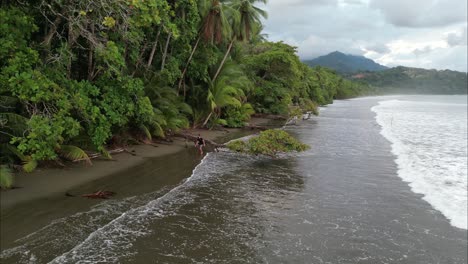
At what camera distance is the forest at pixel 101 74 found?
→ 8453 mm

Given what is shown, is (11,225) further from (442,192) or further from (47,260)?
(442,192)

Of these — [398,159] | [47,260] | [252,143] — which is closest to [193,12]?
[252,143]

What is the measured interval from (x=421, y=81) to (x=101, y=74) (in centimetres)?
18185

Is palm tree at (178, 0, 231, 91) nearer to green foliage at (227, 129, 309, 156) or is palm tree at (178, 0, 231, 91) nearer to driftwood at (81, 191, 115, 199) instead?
green foliage at (227, 129, 309, 156)

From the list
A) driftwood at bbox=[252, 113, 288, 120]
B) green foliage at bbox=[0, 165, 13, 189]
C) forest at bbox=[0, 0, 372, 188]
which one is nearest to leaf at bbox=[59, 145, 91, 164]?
forest at bbox=[0, 0, 372, 188]

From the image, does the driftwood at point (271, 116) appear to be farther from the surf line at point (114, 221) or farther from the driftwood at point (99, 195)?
the driftwood at point (99, 195)

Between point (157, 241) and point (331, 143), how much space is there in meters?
13.6

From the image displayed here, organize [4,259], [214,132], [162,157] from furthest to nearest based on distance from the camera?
[214,132] < [162,157] < [4,259]

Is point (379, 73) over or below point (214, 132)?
over

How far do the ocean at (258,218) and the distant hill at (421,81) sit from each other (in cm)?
16111

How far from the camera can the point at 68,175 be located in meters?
9.65

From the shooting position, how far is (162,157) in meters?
13.2

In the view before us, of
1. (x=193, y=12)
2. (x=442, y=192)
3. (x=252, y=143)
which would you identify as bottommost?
(x=442, y=192)

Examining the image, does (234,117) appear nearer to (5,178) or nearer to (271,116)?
(271,116)
